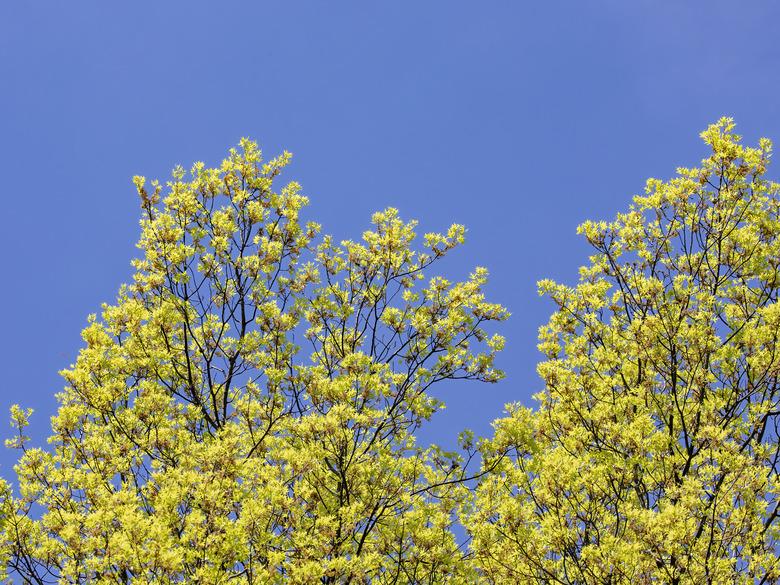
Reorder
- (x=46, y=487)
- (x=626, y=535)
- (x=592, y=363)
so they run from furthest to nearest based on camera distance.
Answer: (x=592, y=363), (x=46, y=487), (x=626, y=535)

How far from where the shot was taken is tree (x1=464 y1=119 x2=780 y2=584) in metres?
12.0

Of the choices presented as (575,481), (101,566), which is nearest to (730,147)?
(575,481)

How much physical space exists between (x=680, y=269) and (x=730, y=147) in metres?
2.52

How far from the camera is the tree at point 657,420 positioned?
39.2ft

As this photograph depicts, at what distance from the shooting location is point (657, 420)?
14.9 meters

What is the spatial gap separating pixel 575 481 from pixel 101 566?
7.11m

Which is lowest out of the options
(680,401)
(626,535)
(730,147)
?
(626,535)

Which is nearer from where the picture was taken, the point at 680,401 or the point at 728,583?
the point at 728,583

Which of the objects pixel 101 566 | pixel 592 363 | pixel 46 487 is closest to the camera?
pixel 101 566

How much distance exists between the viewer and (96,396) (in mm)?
14305

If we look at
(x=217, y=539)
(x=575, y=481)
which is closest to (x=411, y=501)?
(x=575, y=481)

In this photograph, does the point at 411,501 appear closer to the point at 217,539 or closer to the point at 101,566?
the point at 217,539

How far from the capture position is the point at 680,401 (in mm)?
14453

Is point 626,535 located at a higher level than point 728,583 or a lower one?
higher
